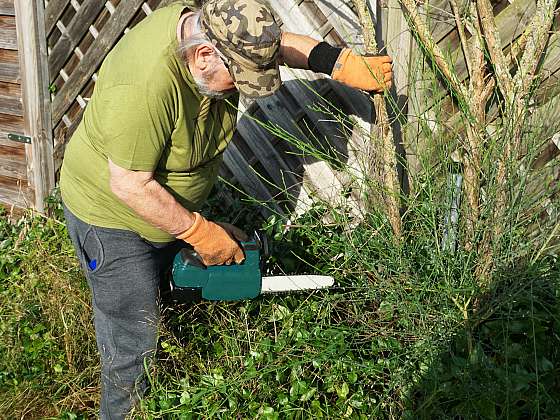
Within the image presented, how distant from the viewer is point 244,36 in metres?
2.26

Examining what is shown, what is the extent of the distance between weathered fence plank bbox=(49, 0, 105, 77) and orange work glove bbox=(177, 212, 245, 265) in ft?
6.55

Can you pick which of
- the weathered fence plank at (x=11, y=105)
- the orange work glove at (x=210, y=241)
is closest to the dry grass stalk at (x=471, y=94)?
the orange work glove at (x=210, y=241)

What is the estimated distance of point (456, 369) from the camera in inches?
96.7

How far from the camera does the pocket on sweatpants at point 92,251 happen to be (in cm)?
278

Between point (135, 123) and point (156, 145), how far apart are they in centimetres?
10

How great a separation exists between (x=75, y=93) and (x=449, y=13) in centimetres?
249

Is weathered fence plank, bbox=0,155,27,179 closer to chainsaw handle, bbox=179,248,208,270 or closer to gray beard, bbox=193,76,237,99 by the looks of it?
chainsaw handle, bbox=179,248,208,270

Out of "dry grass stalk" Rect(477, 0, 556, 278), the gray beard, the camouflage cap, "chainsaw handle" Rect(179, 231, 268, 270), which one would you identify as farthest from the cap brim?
"dry grass stalk" Rect(477, 0, 556, 278)

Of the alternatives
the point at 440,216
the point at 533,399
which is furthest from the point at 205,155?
the point at 533,399

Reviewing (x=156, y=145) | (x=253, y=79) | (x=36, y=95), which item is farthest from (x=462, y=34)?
(x=36, y=95)

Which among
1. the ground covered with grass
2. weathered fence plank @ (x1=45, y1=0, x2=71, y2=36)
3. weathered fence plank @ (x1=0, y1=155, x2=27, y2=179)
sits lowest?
the ground covered with grass

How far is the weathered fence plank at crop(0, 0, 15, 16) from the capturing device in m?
4.54

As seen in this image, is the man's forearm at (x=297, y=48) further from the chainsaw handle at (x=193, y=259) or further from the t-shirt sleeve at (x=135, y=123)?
the chainsaw handle at (x=193, y=259)

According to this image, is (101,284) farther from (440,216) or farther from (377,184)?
(440,216)
